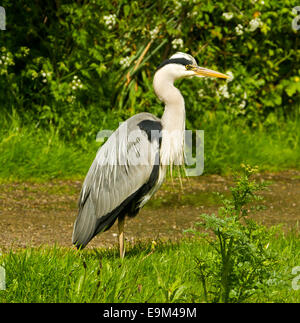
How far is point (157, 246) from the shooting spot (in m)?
4.55

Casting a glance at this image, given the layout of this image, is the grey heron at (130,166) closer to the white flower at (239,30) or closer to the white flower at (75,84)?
the white flower at (75,84)

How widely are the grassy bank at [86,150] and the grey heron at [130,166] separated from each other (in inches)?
95.7

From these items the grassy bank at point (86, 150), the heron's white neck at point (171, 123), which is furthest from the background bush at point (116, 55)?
the heron's white neck at point (171, 123)

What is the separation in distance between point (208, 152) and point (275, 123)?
1533 mm

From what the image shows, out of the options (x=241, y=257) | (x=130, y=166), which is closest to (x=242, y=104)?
(x=130, y=166)

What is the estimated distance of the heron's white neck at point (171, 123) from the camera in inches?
176

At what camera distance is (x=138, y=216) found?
235 inches

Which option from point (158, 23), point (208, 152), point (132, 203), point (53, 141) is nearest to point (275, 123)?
point (208, 152)

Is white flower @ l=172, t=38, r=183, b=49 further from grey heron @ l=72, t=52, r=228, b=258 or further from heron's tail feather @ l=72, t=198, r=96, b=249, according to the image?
heron's tail feather @ l=72, t=198, r=96, b=249

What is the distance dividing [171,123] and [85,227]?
964 mm

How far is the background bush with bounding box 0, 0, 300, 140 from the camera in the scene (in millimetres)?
7270

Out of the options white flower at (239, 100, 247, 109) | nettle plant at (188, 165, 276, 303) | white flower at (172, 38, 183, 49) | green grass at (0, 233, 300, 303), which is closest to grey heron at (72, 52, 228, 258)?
green grass at (0, 233, 300, 303)

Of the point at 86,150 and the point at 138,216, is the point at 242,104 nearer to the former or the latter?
the point at 86,150
